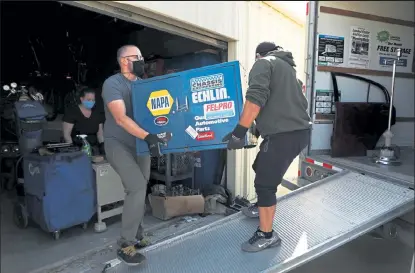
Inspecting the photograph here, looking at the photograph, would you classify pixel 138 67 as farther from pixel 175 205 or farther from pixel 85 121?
pixel 175 205

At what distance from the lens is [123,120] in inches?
100

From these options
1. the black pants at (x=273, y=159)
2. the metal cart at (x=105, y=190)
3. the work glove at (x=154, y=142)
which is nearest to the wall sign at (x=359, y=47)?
the black pants at (x=273, y=159)

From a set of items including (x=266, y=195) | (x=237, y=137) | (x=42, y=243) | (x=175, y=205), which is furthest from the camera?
(x=175, y=205)

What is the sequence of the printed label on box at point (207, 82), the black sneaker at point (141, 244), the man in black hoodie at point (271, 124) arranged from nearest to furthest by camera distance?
the man in black hoodie at point (271, 124) < the printed label on box at point (207, 82) < the black sneaker at point (141, 244)

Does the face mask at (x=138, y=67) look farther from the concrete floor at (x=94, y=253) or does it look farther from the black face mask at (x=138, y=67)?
the concrete floor at (x=94, y=253)

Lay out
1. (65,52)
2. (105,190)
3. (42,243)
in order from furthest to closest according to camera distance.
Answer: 1. (65,52)
2. (105,190)
3. (42,243)

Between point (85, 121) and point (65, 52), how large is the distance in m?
3.78

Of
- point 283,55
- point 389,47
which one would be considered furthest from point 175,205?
point 389,47

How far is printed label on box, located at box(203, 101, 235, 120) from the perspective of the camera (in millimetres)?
2612

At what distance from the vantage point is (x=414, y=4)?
4246 millimetres

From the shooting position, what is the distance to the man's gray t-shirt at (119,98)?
2.60 metres

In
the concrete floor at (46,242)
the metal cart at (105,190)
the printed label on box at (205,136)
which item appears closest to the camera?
the printed label on box at (205,136)

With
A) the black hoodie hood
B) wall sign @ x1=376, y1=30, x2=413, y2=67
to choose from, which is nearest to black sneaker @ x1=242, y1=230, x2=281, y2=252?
the black hoodie hood

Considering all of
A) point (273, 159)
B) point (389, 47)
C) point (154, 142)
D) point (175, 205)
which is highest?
point (389, 47)
